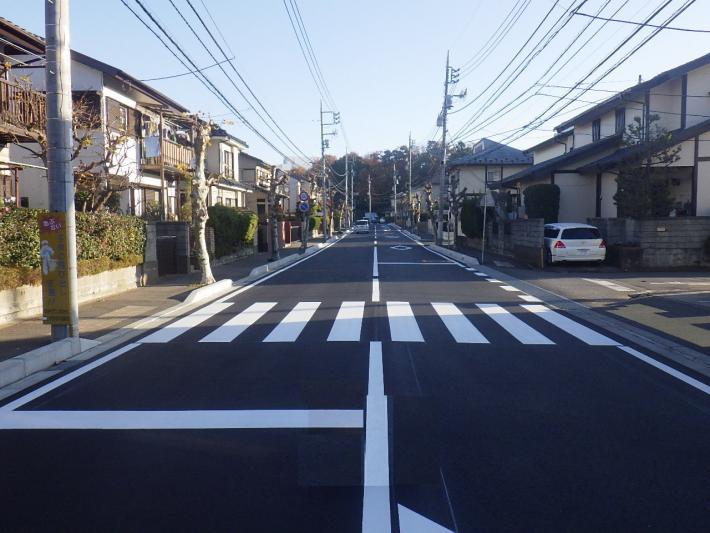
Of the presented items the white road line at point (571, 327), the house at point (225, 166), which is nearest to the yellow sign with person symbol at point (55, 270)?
the white road line at point (571, 327)

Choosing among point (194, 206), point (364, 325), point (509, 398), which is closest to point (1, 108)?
point (194, 206)

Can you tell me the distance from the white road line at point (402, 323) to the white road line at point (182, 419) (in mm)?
4140

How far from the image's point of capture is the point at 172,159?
30953 millimetres

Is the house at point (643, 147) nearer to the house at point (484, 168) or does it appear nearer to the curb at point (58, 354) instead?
the house at point (484, 168)

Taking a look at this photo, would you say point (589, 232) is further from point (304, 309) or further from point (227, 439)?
point (227, 439)

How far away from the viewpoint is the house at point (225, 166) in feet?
135

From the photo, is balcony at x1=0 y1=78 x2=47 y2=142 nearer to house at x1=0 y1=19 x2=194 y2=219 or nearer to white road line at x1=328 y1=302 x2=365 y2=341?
house at x1=0 y1=19 x2=194 y2=219

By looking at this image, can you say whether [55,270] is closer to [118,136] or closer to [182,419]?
[182,419]

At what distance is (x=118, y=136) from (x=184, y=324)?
1432 centimetres

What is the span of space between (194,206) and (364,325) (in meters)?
9.47

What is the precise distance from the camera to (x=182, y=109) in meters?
32.2

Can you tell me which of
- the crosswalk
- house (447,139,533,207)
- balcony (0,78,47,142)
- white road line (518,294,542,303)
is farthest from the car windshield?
house (447,139,533,207)

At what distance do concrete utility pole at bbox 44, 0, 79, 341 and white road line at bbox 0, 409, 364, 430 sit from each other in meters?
3.47

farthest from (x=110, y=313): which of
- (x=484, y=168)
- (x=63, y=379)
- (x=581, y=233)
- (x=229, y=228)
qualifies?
(x=484, y=168)
